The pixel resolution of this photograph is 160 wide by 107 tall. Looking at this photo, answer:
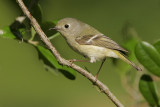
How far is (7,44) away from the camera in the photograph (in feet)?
4.15

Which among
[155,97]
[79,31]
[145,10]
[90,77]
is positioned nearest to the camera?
[90,77]

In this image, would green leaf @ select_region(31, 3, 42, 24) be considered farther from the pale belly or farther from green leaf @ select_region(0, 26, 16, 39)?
the pale belly

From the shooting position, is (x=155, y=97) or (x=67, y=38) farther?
(x=67, y=38)

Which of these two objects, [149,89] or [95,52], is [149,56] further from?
[95,52]

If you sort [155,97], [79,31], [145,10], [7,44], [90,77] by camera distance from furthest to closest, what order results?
[145,10], [79,31], [7,44], [155,97], [90,77]

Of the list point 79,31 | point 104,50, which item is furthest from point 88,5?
point 104,50

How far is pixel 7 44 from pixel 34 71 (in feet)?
0.56

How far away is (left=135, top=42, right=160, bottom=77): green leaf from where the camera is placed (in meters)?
0.78

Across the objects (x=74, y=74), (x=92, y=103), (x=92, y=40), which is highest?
(x=74, y=74)

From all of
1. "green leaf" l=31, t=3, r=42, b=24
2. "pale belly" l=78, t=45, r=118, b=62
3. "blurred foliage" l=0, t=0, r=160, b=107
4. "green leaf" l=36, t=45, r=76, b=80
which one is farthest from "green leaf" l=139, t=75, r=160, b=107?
"pale belly" l=78, t=45, r=118, b=62

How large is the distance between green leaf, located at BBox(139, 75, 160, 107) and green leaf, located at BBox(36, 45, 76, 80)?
0.19 meters

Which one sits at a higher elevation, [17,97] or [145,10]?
[145,10]

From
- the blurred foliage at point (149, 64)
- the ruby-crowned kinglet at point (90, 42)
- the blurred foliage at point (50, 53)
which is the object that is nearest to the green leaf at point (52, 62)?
the blurred foliage at point (50, 53)

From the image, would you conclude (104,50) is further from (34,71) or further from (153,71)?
(153,71)
